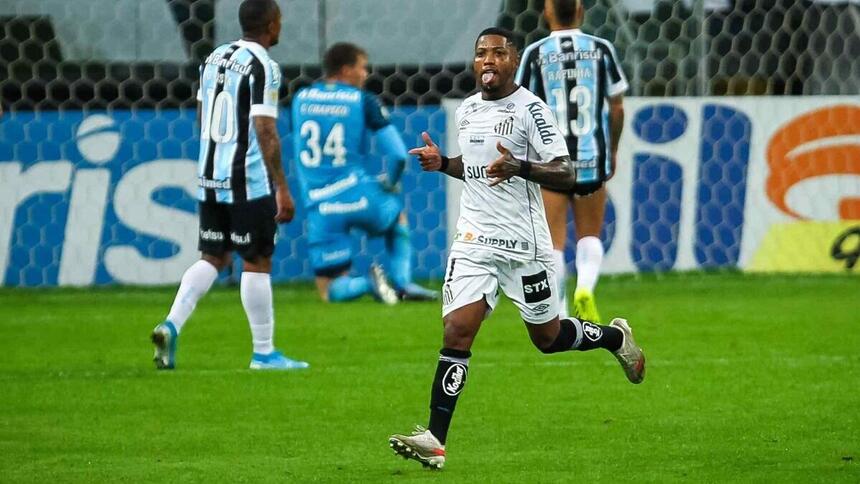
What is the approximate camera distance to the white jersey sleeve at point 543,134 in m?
Answer: 6.12

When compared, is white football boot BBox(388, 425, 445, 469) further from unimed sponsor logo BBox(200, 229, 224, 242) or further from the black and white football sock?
unimed sponsor logo BBox(200, 229, 224, 242)

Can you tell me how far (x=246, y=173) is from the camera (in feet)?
28.3

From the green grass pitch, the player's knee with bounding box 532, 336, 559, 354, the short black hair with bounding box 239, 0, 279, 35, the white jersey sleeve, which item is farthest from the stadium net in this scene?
the white jersey sleeve

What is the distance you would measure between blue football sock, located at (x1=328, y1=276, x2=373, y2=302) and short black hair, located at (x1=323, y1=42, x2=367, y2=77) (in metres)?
1.56

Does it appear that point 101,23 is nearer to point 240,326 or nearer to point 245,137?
point 240,326

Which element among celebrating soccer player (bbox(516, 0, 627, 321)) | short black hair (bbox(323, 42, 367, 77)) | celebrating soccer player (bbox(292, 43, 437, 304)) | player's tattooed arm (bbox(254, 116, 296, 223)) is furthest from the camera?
celebrating soccer player (bbox(292, 43, 437, 304))

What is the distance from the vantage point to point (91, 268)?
12820 millimetres

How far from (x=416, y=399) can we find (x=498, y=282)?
1.51m

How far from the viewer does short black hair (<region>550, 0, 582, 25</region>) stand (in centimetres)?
968

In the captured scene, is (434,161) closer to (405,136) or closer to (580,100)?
(580,100)

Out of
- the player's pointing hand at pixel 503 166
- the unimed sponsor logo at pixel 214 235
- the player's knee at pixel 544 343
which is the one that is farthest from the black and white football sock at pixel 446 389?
the unimed sponsor logo at pixel 214 235

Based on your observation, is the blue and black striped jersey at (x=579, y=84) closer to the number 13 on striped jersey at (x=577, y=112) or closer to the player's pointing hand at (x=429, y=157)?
A: the number 13 on striped jersey at (x=577, y=112)

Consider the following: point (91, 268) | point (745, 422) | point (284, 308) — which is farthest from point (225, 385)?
point (91, 268)

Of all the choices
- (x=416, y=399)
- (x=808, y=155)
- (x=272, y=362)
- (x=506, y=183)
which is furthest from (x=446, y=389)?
(x=808, y=155)
